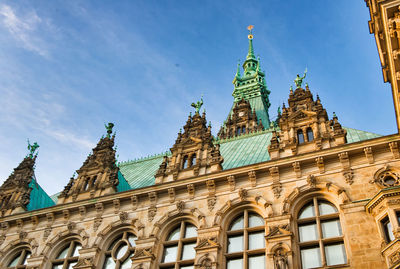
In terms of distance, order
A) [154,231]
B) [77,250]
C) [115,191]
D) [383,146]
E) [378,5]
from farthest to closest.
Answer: [115,191]
[77,250]
[154,231]
[383,146]
[378,5]

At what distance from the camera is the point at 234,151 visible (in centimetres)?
2483

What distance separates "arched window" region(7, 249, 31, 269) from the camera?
20.0 metres

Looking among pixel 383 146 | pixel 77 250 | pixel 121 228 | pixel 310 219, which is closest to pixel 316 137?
pixel 383 146

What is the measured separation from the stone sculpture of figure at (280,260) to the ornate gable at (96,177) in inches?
368

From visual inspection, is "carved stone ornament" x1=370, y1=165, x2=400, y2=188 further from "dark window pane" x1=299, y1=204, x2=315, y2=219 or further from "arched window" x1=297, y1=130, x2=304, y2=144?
"arched window" x1=297, y1=130, x2=304, y2=144

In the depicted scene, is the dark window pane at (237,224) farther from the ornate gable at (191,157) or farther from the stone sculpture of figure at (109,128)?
the stone sculpture of figure at (109,128)

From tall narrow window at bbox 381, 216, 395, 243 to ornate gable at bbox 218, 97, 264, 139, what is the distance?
107 ft

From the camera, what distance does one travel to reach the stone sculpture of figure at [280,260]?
1463 cm

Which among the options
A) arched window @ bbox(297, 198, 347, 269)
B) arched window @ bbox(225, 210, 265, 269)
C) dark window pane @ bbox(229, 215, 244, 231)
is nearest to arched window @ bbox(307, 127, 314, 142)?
arched window @ bbox(297, 198, 347, 269)

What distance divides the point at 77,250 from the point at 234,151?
392 inches

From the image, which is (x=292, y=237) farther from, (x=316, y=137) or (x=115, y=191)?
(x=115, y=191)

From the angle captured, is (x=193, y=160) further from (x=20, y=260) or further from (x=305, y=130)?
(x=20, y=260)

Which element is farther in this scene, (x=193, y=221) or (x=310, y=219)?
(x=193, y=221)

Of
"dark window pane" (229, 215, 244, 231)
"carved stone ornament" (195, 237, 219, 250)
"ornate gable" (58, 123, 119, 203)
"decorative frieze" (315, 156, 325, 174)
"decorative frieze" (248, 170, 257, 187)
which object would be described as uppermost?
"ornate gable" (58, 123, 119, 203)
